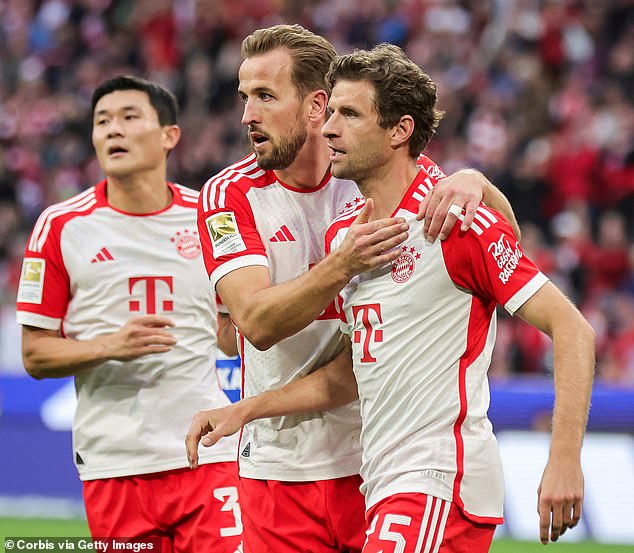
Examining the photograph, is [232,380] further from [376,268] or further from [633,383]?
[633,383]

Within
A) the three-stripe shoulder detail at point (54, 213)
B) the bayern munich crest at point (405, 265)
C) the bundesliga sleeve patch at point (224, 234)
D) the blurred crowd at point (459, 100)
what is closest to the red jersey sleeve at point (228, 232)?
the bundesliga sleeve patch at point (224, 234)

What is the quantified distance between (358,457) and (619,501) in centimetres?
496

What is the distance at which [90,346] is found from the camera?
525 cm

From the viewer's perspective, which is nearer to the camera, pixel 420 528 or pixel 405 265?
pixel 420 528

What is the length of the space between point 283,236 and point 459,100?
10028 millimetres

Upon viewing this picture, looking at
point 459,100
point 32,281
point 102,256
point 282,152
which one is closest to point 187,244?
point 102,256

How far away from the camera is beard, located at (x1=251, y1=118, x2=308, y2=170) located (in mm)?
4613

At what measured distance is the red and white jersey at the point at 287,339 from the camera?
180 inches

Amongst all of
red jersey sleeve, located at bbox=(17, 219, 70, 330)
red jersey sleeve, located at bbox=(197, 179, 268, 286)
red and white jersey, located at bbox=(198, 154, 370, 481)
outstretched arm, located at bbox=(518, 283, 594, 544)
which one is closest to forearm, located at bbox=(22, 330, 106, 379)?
red jersey sleeve, located at bbox=(17, 219, 70, 330)

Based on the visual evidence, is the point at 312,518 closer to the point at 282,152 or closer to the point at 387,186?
the point at 387,186

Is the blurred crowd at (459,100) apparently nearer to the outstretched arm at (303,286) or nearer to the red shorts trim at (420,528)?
the outstretched arm at (303,286)

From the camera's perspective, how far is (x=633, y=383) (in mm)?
10930

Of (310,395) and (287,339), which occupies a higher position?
(287,339)

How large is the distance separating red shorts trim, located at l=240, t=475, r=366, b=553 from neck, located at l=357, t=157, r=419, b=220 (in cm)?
108
